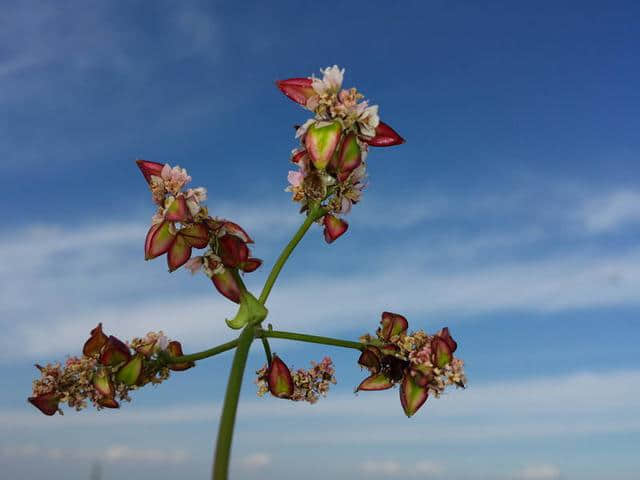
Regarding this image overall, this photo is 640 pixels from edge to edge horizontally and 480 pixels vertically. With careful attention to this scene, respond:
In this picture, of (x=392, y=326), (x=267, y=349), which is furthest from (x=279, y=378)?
(x=392, y=326)

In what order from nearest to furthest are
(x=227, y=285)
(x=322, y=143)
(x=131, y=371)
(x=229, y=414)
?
(x=229, y=414), (x=322, y=143), (x=131, y=371), (x=227, y=285)

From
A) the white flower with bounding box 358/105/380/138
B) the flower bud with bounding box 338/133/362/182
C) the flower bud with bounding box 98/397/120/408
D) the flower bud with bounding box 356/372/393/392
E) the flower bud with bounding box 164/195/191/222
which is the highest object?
the white flower with bounding box 358/105/380/138

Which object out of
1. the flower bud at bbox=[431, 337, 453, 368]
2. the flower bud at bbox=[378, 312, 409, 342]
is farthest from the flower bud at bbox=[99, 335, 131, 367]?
the flower bud at bbox=[431, 337, 453, 368]

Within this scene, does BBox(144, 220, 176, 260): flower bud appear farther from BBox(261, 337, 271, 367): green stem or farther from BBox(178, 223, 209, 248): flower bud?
BBox(261, 337, 271, 367): green stem

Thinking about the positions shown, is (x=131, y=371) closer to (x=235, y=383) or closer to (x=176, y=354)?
(x=176, y=354)

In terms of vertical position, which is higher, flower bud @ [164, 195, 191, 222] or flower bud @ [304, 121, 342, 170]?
flower bud @ [304, 121, 342, 170]

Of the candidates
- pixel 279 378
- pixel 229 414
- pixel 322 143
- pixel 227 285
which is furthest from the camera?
pixel 279 378

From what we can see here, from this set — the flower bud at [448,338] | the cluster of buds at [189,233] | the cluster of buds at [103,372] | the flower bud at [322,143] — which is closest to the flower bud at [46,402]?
the cluster of buds at [103,372]

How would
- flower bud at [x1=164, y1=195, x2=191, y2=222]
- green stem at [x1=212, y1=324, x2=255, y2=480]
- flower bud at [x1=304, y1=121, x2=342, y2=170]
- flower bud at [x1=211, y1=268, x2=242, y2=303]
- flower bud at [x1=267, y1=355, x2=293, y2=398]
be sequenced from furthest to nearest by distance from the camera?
flower bud at [x1=267, y1=355, x2=293, y2=398], flower bud at [x1=211, y1=268, x2=242, y2=303], flower bud at [x1=164, y1=195, x2=191, y2=222], flower bud at [x1=304, y1=121, x2=342, y2=170], green stem at [x1=212, y1=324, x2=255, y2=480]
